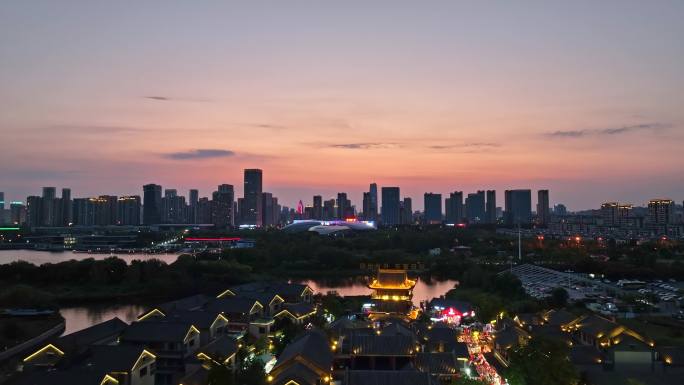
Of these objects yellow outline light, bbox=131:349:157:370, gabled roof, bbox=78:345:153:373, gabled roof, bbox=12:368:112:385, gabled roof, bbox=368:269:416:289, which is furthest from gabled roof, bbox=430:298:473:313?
gabled roof, bbox=12:368:112:385

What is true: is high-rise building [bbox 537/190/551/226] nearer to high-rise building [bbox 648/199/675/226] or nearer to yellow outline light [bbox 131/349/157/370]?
high-rise building [bbox 648/199/675/226]

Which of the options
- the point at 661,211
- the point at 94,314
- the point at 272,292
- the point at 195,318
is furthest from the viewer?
the point at 661,211

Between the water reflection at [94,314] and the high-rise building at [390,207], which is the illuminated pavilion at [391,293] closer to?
the water reflection at [94,314]

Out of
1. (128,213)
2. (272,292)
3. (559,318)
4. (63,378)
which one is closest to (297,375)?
(63,378)

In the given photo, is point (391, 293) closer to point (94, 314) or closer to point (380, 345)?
point (380, 345)

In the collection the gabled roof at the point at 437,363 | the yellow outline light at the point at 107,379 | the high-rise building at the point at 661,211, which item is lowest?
the gabled roof at the point at 437,363

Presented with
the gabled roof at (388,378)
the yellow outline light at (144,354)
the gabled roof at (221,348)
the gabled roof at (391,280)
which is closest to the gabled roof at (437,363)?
the gabled roof at (388,378)
